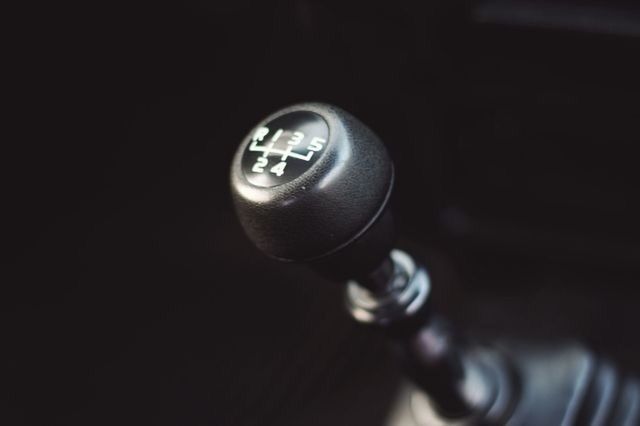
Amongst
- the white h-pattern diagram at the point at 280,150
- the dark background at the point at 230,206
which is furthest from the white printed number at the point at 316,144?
the dark background at the point at 230,206

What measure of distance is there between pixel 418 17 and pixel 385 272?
0.26m

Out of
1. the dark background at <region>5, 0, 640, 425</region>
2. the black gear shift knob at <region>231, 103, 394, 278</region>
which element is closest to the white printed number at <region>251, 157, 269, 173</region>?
the black gear shift knob at <region>231, 103, 394, 278</region>

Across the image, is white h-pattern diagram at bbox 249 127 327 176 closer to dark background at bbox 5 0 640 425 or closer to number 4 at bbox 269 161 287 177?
number 4 at bbox 269 161 287 177

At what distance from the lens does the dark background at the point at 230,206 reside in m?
0.75

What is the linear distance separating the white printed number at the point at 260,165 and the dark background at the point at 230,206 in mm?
306

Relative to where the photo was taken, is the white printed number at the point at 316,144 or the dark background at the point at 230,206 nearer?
the white printed number at the point at 316,144

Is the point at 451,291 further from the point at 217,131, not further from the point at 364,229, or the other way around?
the point at 364,229

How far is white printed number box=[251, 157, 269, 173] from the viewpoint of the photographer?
1.46 feet

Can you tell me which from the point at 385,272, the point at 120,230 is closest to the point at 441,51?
the point at 385,272

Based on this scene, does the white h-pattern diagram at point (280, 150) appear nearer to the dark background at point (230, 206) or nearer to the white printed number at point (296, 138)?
the white printed number at point (296, 138)

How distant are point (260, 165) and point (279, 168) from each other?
13 mm

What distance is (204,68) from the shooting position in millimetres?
885

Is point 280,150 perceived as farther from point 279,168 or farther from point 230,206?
point 230,206

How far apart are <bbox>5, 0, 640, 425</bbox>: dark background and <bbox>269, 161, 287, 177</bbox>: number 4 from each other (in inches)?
12.2
